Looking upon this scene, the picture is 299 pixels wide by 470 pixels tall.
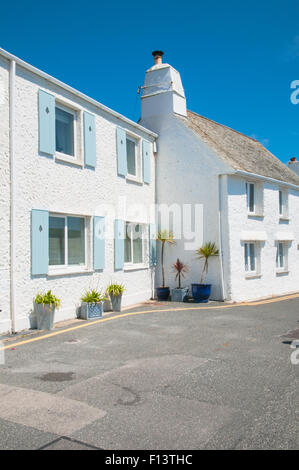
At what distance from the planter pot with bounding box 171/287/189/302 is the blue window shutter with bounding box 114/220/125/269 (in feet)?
7.89

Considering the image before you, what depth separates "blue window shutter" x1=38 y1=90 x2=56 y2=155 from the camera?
33.4 feet

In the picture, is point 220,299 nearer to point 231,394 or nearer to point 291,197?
point 291,197

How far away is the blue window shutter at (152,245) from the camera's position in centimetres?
1491

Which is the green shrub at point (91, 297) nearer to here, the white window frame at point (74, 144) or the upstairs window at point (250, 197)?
the white window frame at point (74, 144)

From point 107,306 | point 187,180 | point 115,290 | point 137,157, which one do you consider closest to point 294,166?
point 187,180

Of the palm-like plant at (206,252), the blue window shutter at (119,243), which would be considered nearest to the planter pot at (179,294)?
the palm-like plant at (206,252)

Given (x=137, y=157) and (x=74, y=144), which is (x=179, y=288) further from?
(x=74, y=144)

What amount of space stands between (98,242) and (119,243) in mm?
1121

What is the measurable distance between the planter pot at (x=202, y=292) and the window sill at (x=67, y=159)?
5.72 meters

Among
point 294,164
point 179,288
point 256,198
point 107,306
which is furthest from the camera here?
point 294,164

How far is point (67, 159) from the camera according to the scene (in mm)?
11078

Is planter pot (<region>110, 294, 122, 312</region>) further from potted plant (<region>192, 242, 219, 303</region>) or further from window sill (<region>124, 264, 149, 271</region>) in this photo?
potted plant (<region>192, 242, 219, 303</region>)

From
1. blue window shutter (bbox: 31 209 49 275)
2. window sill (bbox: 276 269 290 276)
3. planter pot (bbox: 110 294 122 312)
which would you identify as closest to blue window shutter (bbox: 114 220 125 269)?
planter pot (bbox: 110 294 122 312)

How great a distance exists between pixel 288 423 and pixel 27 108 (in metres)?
8.47
